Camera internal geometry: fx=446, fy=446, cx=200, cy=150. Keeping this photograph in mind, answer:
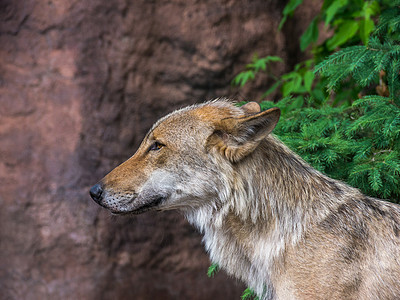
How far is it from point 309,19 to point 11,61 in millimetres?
4640

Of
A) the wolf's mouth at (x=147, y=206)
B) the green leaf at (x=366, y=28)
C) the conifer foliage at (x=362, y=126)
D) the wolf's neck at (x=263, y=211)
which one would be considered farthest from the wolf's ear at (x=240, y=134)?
the green leaf at (x=366, y=28)

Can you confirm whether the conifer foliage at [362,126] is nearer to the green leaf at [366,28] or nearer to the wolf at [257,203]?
the green leaf at [366,28]

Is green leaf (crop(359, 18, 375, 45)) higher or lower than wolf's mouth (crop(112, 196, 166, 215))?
higher

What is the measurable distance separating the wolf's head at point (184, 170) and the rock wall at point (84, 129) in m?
2.65

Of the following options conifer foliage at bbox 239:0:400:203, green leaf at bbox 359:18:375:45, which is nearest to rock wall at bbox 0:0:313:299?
green leaf at bbox 359:18:375:45

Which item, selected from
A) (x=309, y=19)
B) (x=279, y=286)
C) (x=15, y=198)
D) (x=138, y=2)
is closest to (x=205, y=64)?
(x=138, y=2)

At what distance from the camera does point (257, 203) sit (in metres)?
3.26

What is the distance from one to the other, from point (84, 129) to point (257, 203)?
3.26 m

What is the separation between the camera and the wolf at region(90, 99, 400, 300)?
3.03 meters

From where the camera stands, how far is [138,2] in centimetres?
600

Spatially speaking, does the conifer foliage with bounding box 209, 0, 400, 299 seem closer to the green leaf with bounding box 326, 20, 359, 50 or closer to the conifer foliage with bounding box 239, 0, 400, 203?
the conifer foliage with bounding box 239, 0, 400, 203

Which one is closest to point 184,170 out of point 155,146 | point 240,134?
point 155,146

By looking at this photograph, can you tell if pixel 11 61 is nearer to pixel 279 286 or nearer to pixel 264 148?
pixel 264 148

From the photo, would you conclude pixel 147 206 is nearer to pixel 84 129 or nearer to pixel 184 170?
pixel 184 170
